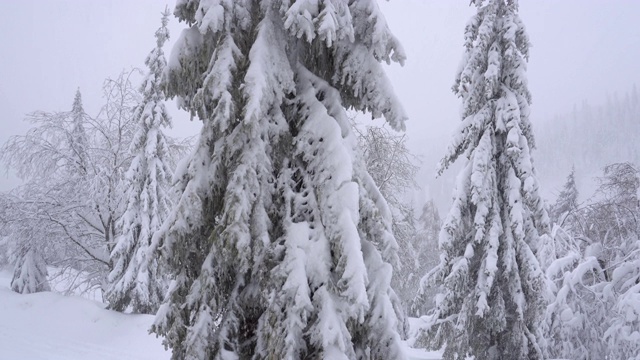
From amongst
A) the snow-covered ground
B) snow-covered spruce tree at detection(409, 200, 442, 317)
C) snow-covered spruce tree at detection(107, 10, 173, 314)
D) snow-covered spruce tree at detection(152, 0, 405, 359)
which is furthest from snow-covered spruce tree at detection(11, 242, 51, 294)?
snow-covered spruce tree at detection(409, 200, 442, 317)

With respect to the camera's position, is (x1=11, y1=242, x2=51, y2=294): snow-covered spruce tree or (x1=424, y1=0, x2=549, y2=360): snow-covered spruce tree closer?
(x1=424, y1=0, x2=549, y2=360): snow-covered spruce tree

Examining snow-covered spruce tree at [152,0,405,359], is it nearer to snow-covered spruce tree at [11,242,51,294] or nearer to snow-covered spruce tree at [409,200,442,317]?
snow-covered spruce tree at [11,242,51,294]

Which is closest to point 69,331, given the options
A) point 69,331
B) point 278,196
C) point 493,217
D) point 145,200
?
point 69,331

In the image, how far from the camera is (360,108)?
6129 millimetres

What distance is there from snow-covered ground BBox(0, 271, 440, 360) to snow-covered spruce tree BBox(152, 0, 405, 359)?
9457mm

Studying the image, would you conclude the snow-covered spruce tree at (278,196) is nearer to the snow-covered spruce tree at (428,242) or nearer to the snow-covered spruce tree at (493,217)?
the snow-covered spruce tree at (493,217)

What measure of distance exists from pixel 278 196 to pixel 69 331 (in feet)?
44.6

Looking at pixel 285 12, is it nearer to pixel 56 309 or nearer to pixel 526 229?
pixel 526 229

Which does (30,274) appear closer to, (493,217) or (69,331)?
(69,331)

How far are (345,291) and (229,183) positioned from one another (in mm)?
1778

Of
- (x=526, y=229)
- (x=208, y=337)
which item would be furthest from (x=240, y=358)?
(x=526, y=229)

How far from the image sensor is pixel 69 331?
15.5m

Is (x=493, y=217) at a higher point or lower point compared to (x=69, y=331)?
higher

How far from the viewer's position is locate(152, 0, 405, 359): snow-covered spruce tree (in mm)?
4926
